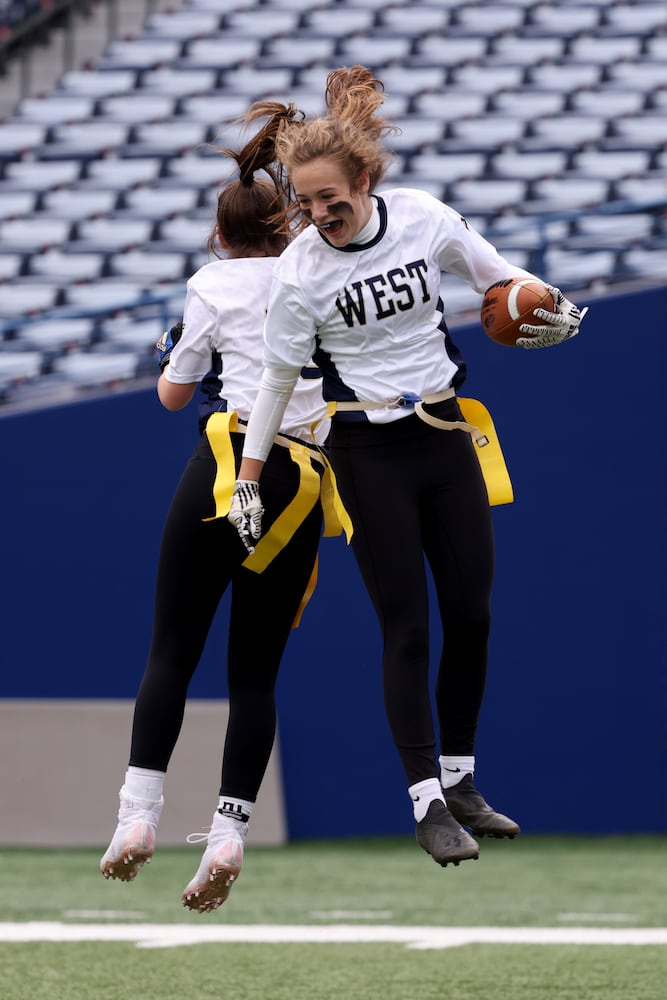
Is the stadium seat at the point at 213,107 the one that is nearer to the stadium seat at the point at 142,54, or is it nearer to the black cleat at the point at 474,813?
the stadium seat at the point at 142,54

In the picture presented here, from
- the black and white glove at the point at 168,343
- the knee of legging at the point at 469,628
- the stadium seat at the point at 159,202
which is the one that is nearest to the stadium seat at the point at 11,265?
the stadium seat at the point at 159,202

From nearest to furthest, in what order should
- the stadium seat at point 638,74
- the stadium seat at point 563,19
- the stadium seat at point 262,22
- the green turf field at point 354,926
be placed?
the green turf field at point 354,926
the stadium seat at point 638,74
the stadium seat at point 563,19
the stadium seat at point 262,22

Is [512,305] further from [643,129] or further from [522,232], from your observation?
[643,129]

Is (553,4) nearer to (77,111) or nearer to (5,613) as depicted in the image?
(77,111)

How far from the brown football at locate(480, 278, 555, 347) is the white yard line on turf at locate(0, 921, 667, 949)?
118 inches

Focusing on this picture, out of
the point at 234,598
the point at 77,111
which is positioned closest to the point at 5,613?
the point at 234,598

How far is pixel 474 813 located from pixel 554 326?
1189 mm

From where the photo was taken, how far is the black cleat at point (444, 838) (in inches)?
141

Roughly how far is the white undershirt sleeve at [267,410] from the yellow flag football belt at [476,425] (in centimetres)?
12

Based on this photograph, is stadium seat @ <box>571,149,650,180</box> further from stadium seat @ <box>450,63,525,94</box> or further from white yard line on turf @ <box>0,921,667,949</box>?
white yard line on turf @ <box>0,921,667,949</box>

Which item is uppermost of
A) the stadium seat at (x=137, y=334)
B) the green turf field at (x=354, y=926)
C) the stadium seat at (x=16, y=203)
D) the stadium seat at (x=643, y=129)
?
the stadium seat at (x=643, y=129)

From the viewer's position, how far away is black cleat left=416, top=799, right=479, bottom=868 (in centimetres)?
358

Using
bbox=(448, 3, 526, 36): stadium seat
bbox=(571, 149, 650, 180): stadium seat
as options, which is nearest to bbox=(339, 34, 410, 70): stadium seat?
bbox=(448, 3, 526, 36): stadium seat

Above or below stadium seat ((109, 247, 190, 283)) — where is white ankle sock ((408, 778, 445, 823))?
above
